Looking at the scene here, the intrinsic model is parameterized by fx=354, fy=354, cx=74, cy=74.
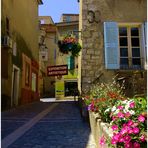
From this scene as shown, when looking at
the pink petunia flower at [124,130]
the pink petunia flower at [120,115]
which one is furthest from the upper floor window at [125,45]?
the pink petunia flower at [124,130]

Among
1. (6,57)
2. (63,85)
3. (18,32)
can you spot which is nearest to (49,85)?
(63,85)

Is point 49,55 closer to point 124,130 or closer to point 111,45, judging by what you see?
point 111,45

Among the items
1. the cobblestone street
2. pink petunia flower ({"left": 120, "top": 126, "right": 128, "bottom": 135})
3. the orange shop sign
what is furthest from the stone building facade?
the orange shop sign

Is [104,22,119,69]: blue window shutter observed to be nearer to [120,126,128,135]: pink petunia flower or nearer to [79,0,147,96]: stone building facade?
[79,0,147,96]: stone building facade

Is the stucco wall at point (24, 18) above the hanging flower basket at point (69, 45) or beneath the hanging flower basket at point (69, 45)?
above

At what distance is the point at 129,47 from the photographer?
13.8 meters

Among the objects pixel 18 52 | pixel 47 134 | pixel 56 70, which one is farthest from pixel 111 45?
pixel 56 70

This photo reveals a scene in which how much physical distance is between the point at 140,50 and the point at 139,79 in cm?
115

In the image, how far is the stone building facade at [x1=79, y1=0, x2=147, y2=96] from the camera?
13344 millimetres

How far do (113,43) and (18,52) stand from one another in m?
5.95

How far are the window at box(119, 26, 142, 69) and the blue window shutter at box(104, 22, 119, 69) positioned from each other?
535 mm

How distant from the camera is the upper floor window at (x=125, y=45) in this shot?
13.2 meters

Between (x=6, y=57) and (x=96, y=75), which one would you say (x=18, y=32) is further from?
(x=96, y=75)

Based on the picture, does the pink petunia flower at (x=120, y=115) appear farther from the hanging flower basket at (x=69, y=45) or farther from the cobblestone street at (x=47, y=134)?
the hanging flower basket at (x=69, y=45)
